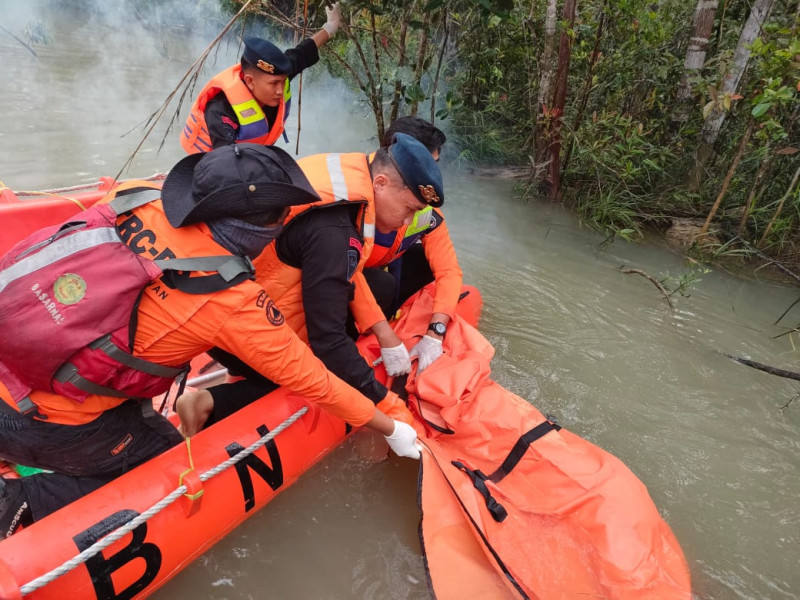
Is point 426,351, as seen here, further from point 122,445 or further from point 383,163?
point 122,445

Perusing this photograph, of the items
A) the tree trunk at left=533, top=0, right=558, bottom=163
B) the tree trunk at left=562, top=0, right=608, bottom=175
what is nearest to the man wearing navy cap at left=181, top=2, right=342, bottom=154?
the tree trunk at left=533, top=0, right=558, bottom=163

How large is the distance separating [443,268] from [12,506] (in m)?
2.10

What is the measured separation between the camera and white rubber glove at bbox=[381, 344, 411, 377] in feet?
7.93

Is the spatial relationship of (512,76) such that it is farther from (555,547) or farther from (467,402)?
(555,547)

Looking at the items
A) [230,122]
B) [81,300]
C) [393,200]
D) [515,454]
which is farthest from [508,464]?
[230,122]

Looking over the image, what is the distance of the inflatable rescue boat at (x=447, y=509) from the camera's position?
4.86 ft

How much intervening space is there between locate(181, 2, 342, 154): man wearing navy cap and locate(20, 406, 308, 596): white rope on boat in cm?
181

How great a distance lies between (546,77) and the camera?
543 cm

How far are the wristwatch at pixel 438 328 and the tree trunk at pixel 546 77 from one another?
3.60 m

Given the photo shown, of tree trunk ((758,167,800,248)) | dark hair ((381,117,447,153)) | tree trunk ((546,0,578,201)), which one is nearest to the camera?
dark hair ((381,117,447,153))

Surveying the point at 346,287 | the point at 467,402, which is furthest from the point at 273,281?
the point at 467,402

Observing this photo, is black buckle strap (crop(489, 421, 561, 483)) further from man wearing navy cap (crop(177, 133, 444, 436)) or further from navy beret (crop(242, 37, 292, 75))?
navy beret (crop(242, 37, 292, 75))

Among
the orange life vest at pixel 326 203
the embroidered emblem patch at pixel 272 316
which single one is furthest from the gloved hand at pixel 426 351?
the embroidered emblem patch at pixel 272 316

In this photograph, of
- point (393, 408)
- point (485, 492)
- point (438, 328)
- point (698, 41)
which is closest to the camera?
point (485, 492)
